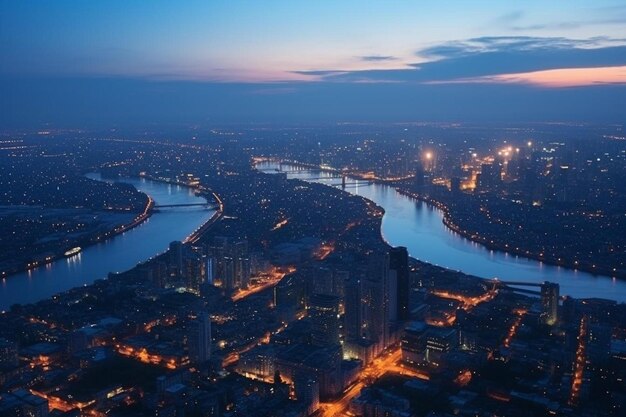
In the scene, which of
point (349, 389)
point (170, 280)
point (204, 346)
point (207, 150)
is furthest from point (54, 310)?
point (207, 150)

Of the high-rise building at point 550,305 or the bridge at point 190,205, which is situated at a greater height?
the high-rise building at point 550,305

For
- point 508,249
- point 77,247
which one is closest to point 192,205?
point 77,247

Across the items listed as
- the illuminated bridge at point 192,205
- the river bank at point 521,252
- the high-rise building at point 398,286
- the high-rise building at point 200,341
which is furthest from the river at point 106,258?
the river bank at point 521,252

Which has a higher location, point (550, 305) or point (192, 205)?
point (550, 305)

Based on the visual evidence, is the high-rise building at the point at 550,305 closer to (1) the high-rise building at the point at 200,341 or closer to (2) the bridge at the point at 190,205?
(1) the high-rise building at the point at 200,341

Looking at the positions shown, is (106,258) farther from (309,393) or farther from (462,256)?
(309,393)

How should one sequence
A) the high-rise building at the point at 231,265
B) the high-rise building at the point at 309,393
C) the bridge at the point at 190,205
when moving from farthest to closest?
the bridge at the point at 190,205, the high-rise building at the point at 231,265, the high-rise building at the point at 309,393

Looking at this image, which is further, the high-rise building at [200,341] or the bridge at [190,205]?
the bridge at [190,205]
